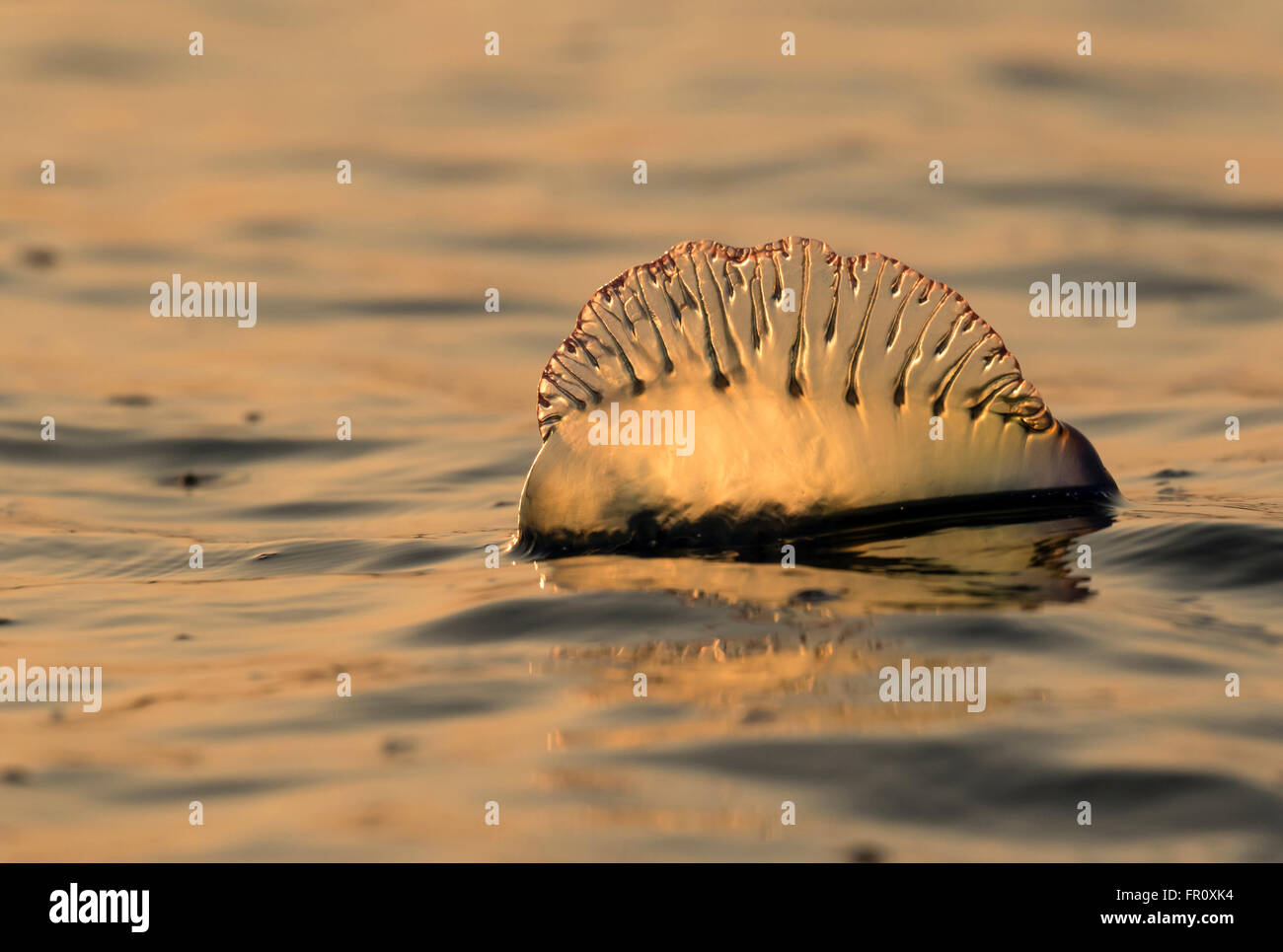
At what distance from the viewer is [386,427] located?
8086mm

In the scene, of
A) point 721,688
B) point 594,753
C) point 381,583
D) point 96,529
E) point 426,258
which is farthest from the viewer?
point 426,258

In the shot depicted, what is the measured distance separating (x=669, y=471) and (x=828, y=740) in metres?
1.59

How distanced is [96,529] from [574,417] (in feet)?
8.47

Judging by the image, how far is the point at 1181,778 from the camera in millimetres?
2992

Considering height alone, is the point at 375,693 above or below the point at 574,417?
below

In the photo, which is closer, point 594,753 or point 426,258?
point 594,753

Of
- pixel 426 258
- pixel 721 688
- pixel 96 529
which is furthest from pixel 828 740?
pixel 426 258

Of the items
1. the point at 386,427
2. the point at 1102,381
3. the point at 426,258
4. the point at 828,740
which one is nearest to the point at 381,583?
the point at 828,740

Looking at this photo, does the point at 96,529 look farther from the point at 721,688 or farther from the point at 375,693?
the point at 721,688

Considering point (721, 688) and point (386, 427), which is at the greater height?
point (386, 427)

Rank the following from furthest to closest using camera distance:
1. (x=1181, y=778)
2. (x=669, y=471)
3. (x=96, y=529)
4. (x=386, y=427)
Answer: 1. (x=386, y=427)
2. (x=96, y=529)
3. (x=669, y=471)
4. (x=1181, y=778)
